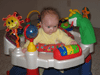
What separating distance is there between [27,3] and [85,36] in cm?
191

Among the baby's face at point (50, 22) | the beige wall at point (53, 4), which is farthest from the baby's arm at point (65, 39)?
the beige wall at point (53, 4)

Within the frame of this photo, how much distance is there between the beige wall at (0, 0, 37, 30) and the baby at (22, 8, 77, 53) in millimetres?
1327

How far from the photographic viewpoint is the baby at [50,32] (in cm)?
79

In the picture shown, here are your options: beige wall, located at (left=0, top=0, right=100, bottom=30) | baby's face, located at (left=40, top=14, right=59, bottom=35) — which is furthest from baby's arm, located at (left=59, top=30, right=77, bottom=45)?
beige wall, located at (left=0, top=0, right=100, bottom=30)

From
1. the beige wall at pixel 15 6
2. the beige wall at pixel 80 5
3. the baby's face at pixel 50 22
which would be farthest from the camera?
the beige wall at pixel 80 5

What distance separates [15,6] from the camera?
7.14 feet

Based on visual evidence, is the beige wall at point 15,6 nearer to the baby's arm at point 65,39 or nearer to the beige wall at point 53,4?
the beige wall at point 53,4

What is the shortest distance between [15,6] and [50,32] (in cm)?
154

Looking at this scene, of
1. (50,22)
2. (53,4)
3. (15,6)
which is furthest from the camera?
(53,4)

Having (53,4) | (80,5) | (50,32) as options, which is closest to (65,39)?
(50,32)

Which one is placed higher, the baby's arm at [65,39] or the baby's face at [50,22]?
the baby's face at [50,22]

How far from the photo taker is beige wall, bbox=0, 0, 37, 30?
197 centimetres

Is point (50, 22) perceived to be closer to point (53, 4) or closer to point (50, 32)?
point (50, 32)

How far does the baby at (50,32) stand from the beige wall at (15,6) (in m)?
1.33
